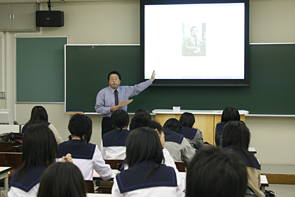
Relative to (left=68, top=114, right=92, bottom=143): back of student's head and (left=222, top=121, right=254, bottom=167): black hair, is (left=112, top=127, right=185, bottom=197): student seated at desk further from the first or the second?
(left=68, top=114, right=92, bottom=143): back of student's head

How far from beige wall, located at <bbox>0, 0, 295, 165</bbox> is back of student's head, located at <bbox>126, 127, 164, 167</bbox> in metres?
4.46

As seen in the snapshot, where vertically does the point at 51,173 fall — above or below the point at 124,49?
below

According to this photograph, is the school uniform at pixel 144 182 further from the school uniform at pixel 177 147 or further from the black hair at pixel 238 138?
the school uniform at pixel 177 147

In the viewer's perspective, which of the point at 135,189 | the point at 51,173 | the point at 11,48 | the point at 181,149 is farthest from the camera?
the point at 11,48

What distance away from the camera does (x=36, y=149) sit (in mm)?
1765

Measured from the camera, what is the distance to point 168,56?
567 centimetres

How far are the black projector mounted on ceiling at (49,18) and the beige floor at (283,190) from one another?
15.3ft

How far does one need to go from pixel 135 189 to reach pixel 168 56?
431cm

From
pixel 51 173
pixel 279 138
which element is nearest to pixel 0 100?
pixel 279 138

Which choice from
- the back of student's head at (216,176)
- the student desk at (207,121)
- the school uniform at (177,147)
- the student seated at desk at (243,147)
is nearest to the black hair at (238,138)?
the student seated at desk at (243,147)

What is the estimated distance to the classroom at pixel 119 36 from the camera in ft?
18.4

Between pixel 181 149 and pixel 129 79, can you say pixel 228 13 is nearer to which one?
pixel 129 79

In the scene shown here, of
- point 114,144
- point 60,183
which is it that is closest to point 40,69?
point 114,144

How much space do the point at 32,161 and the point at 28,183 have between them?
0.12 m
